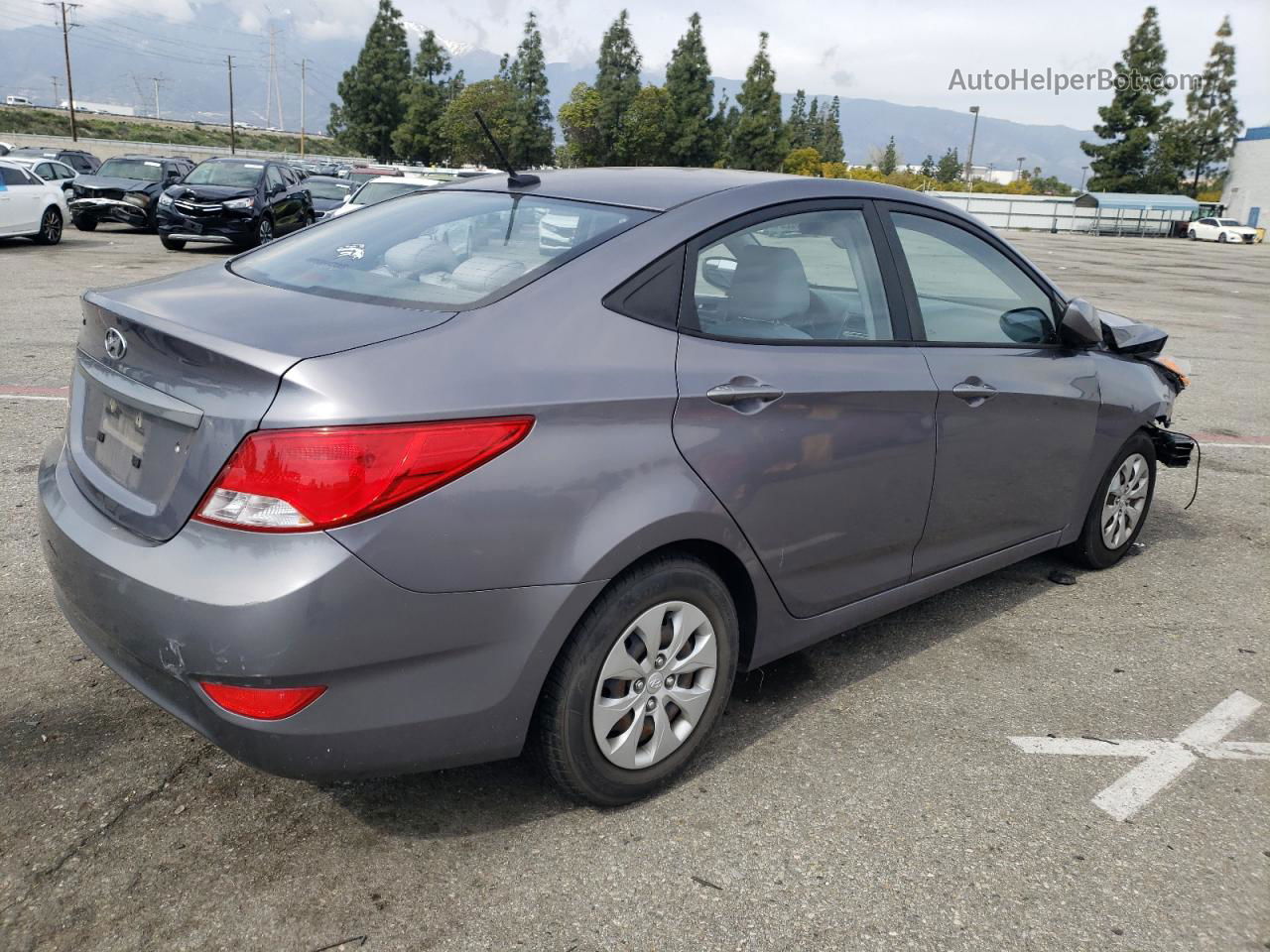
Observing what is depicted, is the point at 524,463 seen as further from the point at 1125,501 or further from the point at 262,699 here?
the point at 1125,501

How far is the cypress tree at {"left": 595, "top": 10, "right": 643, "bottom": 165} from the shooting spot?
84.7m

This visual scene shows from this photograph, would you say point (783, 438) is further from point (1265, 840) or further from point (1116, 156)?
point (1116, 156)

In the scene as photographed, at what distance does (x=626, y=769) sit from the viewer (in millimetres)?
2762

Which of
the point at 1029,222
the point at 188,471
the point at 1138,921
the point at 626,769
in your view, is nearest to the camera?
the point at 188,471

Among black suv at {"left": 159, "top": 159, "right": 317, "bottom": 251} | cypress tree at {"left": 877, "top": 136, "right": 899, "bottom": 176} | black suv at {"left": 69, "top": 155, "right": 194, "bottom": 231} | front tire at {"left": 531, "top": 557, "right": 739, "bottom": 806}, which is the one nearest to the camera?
front tire at {"left": 531, "top": 557, "right": 739, "bottom": 806}

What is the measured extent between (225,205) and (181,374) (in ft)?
55.2

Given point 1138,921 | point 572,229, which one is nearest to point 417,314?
point 572,229

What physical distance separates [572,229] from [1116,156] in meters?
81.7

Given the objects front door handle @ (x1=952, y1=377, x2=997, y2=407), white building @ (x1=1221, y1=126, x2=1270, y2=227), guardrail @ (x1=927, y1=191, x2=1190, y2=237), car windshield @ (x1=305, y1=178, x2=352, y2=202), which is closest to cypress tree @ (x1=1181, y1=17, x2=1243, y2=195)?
white building @ (x1=1221, y1=126, x2=1270, y2=227)

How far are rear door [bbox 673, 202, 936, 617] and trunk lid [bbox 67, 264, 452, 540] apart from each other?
2.49ft

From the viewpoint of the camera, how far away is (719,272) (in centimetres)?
294

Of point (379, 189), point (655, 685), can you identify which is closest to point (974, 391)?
point (655, 685)

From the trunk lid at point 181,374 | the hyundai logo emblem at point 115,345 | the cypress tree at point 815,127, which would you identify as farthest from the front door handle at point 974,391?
the cypress tree at point 815,127

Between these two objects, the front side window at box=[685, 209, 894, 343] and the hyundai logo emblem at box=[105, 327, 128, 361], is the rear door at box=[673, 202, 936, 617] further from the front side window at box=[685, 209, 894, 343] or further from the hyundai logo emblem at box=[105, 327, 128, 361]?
the hyundai logo emblem at box=[105, 327, 128, 361]
